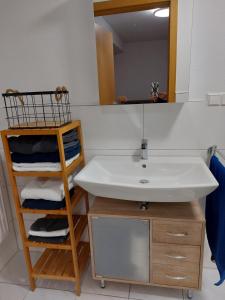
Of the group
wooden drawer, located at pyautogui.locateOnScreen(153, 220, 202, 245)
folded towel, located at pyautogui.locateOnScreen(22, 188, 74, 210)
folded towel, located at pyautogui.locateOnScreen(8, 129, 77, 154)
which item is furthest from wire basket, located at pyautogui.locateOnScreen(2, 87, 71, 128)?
wooden drawer, located at pyautogui.locateOnScreen(153, 220, 202, 245)

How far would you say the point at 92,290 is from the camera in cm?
155

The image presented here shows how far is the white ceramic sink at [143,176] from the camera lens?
1133 mm

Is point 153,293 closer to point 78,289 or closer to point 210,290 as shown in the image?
point 210,290

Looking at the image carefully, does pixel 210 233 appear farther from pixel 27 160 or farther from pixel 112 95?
pixel 27 160

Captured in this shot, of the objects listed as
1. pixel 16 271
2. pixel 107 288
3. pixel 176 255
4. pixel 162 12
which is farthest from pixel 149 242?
pixel 162 12

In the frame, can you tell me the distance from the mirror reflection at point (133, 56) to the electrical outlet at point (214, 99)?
278mm

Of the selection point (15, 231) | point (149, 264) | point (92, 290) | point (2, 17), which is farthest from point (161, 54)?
point (15, 231)

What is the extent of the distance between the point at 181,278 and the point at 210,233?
0.33 m

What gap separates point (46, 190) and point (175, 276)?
940mm

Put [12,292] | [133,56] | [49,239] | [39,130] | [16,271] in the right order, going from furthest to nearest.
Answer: [16,271] → [12,292] → [49,239] → [133,56] → [39,130]

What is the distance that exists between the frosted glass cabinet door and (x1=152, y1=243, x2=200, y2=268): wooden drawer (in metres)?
0.06

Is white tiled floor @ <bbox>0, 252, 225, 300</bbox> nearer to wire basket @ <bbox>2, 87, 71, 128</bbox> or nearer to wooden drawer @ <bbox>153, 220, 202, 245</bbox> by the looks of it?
wooden drawer @ <bbox>153, 220, 202, 245</bbox>

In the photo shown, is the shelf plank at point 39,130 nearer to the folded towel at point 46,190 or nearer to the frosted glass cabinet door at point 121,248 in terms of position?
the folded towel at point 46,190

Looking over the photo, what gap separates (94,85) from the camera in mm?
1515
